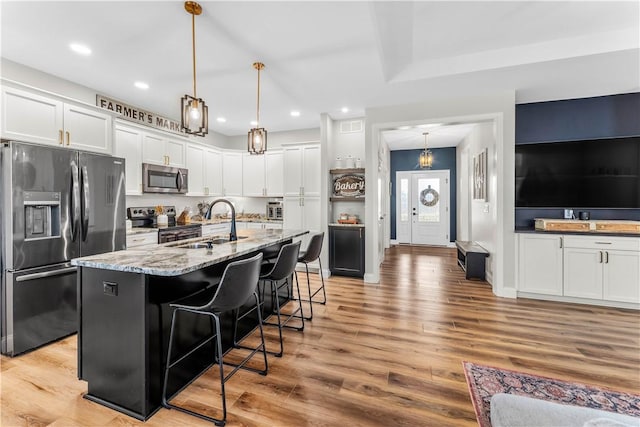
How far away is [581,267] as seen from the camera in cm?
357

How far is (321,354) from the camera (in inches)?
96.0

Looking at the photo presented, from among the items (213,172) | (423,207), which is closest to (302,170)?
(213,172)

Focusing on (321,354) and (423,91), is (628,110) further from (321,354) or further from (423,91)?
(321,354)

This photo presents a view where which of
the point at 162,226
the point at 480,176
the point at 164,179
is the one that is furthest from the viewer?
the point at 480,176

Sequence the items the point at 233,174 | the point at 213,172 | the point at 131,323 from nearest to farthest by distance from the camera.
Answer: the point at 131,323
the point at 213,172
the point at 233,174

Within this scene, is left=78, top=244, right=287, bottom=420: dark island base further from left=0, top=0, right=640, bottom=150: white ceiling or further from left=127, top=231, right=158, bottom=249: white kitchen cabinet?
left=0, top=0, right=640, bottom=150: white ceiling

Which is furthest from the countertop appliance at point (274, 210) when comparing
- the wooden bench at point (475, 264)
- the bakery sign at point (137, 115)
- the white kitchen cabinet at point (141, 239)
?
the wooden bench at point (475, 264)

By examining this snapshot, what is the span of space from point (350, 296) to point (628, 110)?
443cm

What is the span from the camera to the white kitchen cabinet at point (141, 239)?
3.64 meters

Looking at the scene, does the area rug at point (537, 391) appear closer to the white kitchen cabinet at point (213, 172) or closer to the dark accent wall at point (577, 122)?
the dark accent wall at point (577, 122)

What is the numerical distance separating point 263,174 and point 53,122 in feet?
11.0

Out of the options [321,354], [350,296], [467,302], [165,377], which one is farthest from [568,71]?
[165,377]

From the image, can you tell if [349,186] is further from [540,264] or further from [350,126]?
[540,264]

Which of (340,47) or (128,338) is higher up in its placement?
(340,47)
